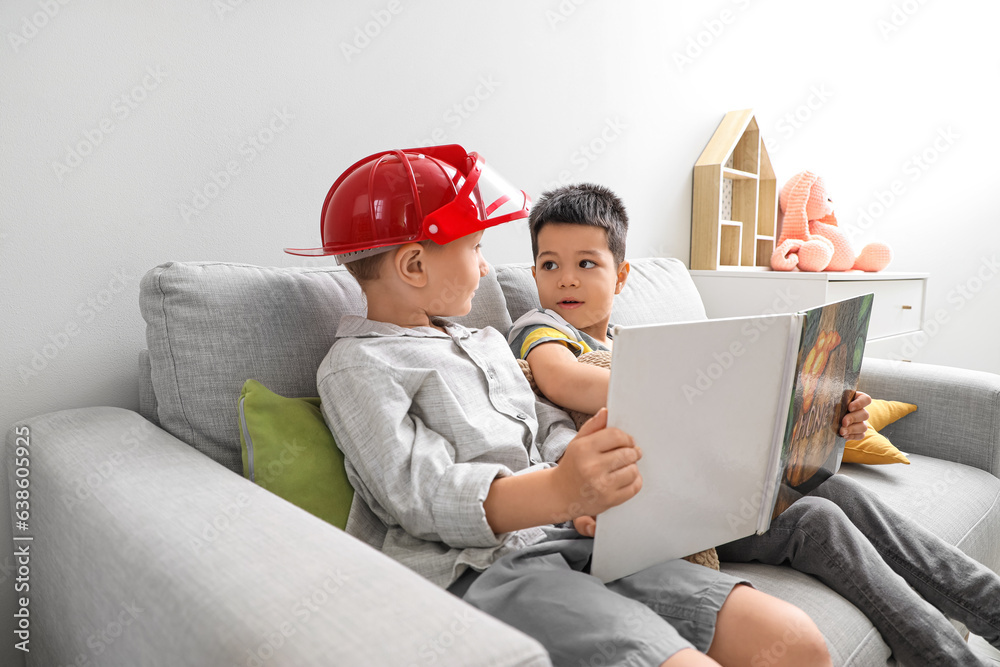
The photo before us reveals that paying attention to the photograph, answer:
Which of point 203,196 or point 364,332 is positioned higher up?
point 203,196

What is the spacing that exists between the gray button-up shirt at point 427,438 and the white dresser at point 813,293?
1391 mm

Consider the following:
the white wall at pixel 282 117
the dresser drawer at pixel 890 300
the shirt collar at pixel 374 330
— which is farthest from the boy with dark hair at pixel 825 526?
the dresser drawer at pixel 890 300

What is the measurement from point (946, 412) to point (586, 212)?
2.92 feet

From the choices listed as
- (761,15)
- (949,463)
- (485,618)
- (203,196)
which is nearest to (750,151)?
(761,15)

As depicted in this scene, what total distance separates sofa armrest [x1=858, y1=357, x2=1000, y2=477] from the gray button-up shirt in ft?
2.99

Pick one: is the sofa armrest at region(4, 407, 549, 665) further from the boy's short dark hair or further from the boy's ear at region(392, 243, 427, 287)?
the boy's short dark hair

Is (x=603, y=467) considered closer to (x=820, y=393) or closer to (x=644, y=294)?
(x=820, y=393)

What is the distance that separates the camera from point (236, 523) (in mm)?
600

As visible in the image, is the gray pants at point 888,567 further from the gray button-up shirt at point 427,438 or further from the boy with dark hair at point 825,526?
the gray button-up shirt at point 427,438

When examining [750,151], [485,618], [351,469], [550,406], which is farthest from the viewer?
[750,151]

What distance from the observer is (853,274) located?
2.19m

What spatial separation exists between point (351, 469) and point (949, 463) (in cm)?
123

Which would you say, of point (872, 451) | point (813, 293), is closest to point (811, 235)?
point (813, 293)

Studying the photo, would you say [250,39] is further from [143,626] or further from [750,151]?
[750,151]
